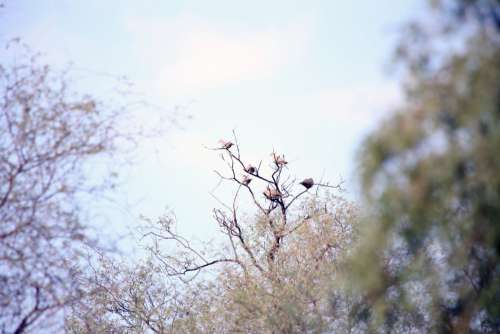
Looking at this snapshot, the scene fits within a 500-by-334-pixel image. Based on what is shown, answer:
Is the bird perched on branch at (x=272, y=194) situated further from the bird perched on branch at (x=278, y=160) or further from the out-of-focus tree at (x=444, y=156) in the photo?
the out-of-focus tree at (x=444, y=156)

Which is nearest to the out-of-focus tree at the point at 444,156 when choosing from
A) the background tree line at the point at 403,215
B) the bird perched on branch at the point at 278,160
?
the background tree line at the point at 403,215

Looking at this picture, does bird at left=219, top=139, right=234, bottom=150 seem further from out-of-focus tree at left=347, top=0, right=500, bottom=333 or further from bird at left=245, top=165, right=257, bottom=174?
out-of-focus tree at left=347, top=0, right=500, bottom=333

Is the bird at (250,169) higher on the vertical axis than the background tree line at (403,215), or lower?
higher

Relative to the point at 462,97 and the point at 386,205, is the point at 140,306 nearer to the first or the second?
the point at 386,205

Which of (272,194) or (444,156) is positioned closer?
(444,156)

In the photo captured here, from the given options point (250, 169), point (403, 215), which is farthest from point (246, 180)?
point (403, 215)

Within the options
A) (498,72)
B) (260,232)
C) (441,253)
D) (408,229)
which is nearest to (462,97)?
(498,72)

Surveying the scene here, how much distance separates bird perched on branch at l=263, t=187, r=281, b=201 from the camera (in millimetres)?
15672

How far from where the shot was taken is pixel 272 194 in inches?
616

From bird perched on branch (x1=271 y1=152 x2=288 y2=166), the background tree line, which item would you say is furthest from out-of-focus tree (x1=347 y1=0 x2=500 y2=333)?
bird perched on branch (x1=271 y1=152 x2=288 y2=166)

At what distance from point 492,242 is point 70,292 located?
5448 mm

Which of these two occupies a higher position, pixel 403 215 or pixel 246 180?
pixel 246 180

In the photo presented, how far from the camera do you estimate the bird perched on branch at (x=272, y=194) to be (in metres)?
15.7

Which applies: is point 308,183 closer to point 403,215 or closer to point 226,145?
point 226,145
